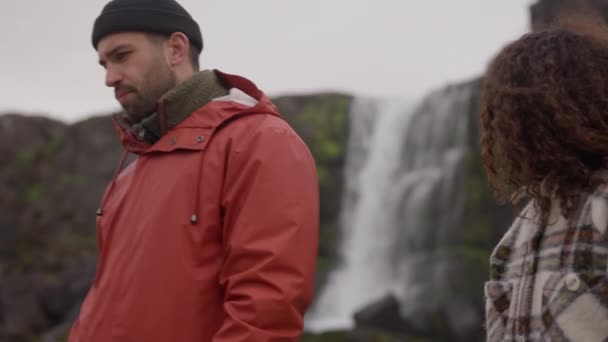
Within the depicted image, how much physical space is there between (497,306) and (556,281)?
361 mm

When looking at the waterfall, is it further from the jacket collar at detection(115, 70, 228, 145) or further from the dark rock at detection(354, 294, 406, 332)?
the jacket collar at detection(115, 70, 228, 145)

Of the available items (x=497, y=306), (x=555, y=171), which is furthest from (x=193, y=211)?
(x=555, y=171)

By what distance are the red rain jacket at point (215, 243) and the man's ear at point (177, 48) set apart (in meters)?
0.29

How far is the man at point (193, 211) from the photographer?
2.69 meters

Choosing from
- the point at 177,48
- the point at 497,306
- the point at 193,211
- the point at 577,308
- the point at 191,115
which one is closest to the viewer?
the point at 577,308

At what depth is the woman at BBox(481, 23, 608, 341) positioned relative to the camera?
90.4 inches

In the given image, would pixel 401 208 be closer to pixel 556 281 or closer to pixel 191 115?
pixel 191 115

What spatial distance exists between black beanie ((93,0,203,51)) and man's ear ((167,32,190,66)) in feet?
0.07

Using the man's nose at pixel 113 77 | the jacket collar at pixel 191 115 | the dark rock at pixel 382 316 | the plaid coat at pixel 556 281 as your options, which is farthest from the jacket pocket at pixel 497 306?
the dark rock at pixel 382 316

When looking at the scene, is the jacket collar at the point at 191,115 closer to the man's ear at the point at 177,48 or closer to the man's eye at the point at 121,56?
the man's ear at the point at 177,48

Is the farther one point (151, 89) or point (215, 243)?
point (151, 89)

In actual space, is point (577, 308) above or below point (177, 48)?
below

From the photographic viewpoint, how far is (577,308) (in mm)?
2297

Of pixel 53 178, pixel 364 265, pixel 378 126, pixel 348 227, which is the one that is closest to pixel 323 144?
pixel 378 126
